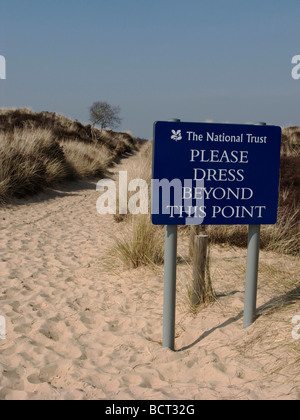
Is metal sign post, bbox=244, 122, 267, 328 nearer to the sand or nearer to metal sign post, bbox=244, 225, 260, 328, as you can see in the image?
metal sign post, bbox=244, 225, 260, 328

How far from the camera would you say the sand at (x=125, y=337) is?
2.57 m

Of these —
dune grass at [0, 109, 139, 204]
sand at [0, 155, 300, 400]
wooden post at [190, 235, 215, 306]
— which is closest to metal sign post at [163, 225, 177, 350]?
sand at [0, 155, 300, 400]

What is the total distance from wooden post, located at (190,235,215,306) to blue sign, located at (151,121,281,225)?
0.61 meters

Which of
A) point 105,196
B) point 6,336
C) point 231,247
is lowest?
point 6,336

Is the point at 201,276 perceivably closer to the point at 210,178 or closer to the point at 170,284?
the point at 170,284

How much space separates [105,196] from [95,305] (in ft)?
21.4

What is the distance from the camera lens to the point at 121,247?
5293mm

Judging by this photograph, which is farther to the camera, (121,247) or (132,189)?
(132,189)

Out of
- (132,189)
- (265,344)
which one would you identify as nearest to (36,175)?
(132,189)

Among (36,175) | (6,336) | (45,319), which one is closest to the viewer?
(6,336)

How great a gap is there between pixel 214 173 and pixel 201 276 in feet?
3.72

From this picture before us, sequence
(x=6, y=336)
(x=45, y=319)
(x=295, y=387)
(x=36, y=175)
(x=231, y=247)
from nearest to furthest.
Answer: (x=295, y=387) → (x=6, y=336) → (x=45, y=319) → (x=231, y=247) → (x=36, y=175)

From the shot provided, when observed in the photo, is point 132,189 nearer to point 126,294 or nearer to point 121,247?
point 121,247

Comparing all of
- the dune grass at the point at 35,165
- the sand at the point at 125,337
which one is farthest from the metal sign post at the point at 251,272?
the dune grass at the point at 35,165
